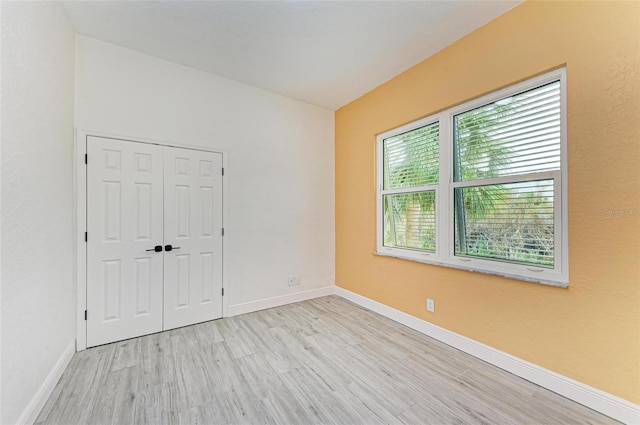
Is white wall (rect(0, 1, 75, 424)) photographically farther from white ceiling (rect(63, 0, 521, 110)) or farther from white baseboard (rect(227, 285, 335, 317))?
white baseboard (rect(227, 285, 335, 317))

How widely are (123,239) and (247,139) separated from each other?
1.76 metres

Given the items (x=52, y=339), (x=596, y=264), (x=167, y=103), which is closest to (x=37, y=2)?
(x=167, y=103)

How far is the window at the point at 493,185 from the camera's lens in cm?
188

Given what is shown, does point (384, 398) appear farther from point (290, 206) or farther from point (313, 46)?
point (313, 46)

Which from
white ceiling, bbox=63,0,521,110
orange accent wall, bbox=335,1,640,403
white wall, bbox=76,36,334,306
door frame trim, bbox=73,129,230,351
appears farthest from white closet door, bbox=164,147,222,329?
orange accent wall, bbox=335,1,640,403

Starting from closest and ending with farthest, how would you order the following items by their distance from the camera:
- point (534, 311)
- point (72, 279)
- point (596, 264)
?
point (596, 264) → point (534, 311) → point (72, 279)

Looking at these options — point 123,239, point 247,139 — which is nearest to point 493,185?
point 247,139

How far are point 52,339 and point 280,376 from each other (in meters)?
1.69

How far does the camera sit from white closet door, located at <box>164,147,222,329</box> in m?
2.76

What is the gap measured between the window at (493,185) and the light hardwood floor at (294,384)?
2.79 ft

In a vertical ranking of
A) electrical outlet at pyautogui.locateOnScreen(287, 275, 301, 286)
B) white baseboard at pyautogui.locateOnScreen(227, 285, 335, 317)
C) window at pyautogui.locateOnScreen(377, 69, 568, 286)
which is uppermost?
window at pyautogui.locateOnScreen(377, 69, 568, 286)

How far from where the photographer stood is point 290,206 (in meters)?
3.63

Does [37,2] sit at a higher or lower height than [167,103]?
higher

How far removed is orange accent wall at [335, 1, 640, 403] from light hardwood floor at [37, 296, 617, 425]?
0.32 meters
